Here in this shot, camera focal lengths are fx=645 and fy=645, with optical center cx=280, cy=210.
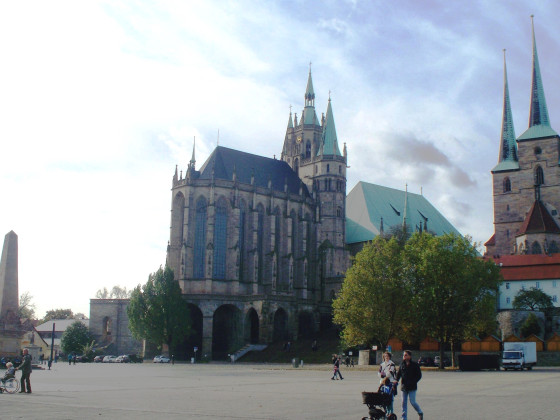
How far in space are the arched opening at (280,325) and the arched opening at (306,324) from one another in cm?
301

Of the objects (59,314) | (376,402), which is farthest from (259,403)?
(59,314)

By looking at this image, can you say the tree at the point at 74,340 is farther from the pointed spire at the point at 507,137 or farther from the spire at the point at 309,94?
the pointed spire at the point at 507,137

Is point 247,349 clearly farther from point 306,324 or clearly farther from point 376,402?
point 376,402

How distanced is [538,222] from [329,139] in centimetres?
3414

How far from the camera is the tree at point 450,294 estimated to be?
2151 inches

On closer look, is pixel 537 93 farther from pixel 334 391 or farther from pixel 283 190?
pixel 334 391

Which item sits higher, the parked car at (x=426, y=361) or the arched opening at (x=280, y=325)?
the arched opening at (x=280, y=325)

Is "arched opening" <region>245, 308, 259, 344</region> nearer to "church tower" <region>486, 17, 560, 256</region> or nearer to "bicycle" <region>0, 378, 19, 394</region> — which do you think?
"church tower" <region>486, 17, 560, 256</region>

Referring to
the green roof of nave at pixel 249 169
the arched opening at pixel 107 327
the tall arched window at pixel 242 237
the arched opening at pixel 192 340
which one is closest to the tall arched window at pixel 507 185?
the green roof of nave at pixel 249 169

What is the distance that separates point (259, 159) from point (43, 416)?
83.2m

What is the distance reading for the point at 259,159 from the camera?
324 feet

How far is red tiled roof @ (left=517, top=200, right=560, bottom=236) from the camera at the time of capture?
311 ft

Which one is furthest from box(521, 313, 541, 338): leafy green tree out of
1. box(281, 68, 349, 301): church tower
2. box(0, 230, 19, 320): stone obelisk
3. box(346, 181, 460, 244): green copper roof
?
box(0, 230, 19, 320): stone obelisk

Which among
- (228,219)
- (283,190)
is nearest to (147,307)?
(228,219)
